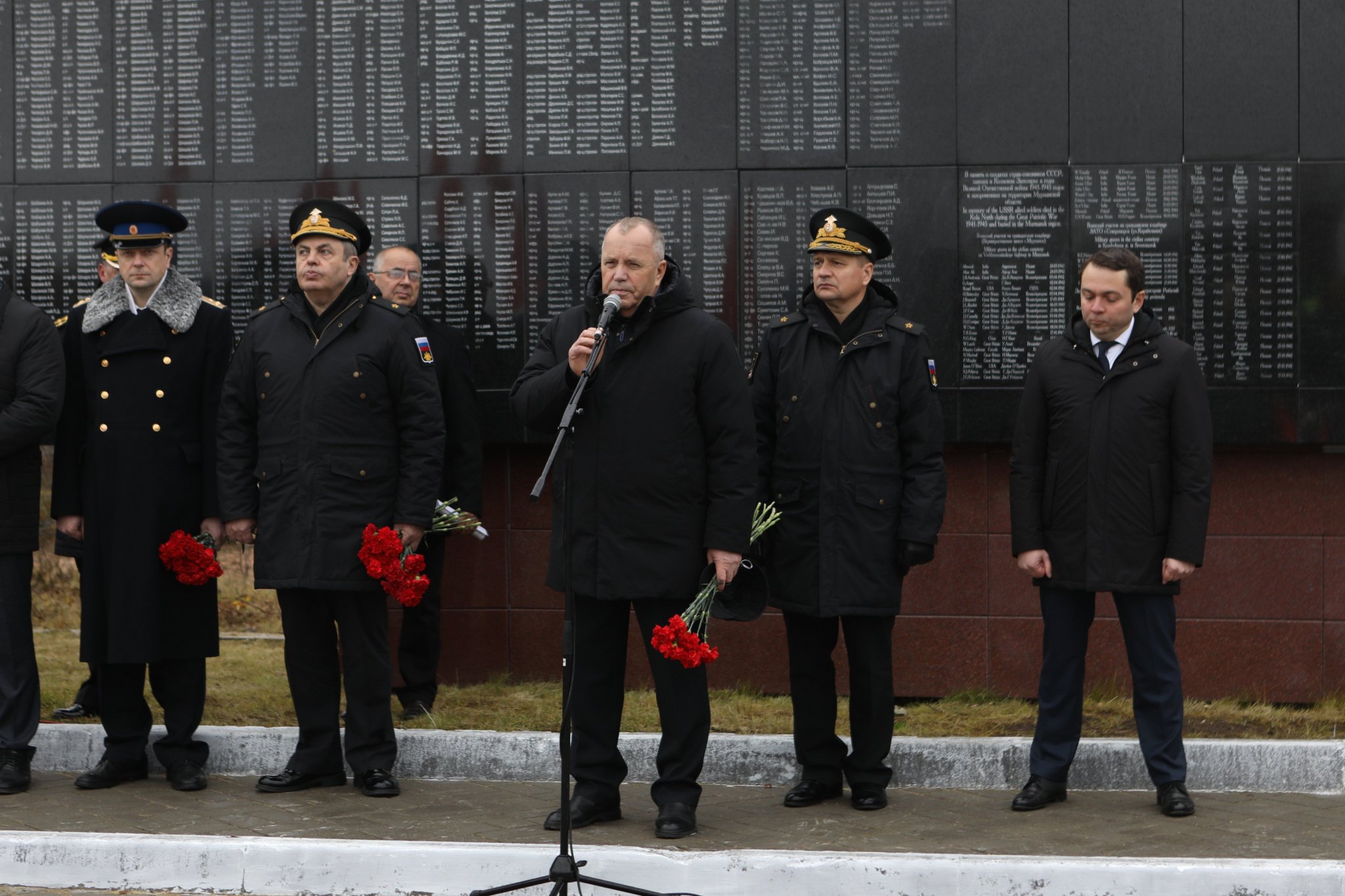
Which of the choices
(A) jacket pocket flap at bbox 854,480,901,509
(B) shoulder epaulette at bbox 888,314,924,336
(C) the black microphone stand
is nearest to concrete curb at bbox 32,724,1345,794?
(A) jacket pocket flap at bbox 854,480,901,509

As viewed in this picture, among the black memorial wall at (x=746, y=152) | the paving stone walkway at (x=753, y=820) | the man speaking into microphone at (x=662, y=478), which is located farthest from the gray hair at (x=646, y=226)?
the black memorial wall at (x=746, y=152)

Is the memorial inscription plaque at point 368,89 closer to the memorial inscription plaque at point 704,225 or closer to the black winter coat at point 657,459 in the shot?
the memorial inscription plaque at point 704,225

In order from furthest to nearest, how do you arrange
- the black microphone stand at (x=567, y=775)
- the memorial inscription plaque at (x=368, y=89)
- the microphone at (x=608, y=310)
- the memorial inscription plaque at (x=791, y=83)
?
the memorial inscription plaque at (x=368, y=89)
the memorial inscription plaque at (x=791, y=83)
the microphone at (x=608, y=310)
the black microphone stand at (x=567, y=775)

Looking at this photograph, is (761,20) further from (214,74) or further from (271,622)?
(271,622)

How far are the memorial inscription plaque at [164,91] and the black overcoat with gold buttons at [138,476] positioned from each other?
74.9 inches

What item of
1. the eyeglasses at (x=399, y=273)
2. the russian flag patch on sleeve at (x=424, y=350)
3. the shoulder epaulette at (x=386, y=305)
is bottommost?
the russian flag patch on sleeve at (x=424, y=350)

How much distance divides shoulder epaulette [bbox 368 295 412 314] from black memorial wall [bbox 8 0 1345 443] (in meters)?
1.55

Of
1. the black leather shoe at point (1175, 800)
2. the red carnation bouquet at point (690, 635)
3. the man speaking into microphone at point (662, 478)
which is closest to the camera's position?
the red carnation bouquet at point (690, 635)

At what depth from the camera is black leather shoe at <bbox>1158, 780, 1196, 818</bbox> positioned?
553cm

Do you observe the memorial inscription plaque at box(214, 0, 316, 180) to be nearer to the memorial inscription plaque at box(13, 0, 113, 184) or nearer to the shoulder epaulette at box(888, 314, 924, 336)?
the memorial inscription plaque at box(13, 0, 113, 184)

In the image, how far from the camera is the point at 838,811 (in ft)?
18.5

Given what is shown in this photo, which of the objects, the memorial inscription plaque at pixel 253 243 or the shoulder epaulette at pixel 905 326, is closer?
the shoulder epaulette at pixel 905 326

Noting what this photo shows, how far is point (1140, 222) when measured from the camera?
23.7ft

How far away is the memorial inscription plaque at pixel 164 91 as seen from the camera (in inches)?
309
